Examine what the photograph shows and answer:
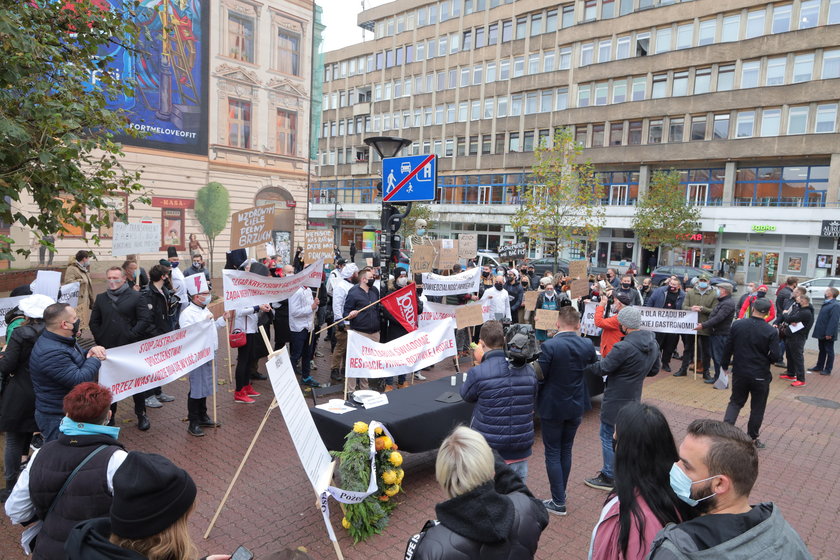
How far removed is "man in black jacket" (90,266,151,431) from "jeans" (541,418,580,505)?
5298mm

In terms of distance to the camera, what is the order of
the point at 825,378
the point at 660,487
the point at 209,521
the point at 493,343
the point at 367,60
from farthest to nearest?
the point at 367,60 → the point at 825,378 → the point at 209,521 → the point at 493,343 → the point at 660,487

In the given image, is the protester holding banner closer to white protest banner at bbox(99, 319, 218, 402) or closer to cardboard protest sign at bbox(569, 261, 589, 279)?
white protest banner at bbox(99, 319, 218, 402)

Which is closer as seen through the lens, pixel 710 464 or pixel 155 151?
pixel 710 464

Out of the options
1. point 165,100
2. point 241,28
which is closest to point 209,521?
point 165,100

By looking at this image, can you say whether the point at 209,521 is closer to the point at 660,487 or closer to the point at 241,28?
the point at 660,487

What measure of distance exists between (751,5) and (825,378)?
3593 centimetres

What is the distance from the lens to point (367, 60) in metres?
63.8

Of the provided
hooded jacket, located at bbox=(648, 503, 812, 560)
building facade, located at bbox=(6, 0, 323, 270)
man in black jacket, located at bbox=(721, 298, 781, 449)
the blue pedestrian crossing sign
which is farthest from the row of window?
hooded jacket, located at bbox=(648, 503, 812, 560)

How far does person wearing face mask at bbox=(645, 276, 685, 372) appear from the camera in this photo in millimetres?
11711

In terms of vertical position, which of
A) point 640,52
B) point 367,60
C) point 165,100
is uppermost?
point 367,60

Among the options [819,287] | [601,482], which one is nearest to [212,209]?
[601,482]

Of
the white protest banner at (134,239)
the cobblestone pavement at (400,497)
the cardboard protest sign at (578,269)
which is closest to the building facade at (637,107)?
the cardboard protest sign at (578,269)

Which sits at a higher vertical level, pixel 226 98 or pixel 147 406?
pixel 226 98

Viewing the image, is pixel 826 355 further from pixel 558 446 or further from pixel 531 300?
pixel 558 446
